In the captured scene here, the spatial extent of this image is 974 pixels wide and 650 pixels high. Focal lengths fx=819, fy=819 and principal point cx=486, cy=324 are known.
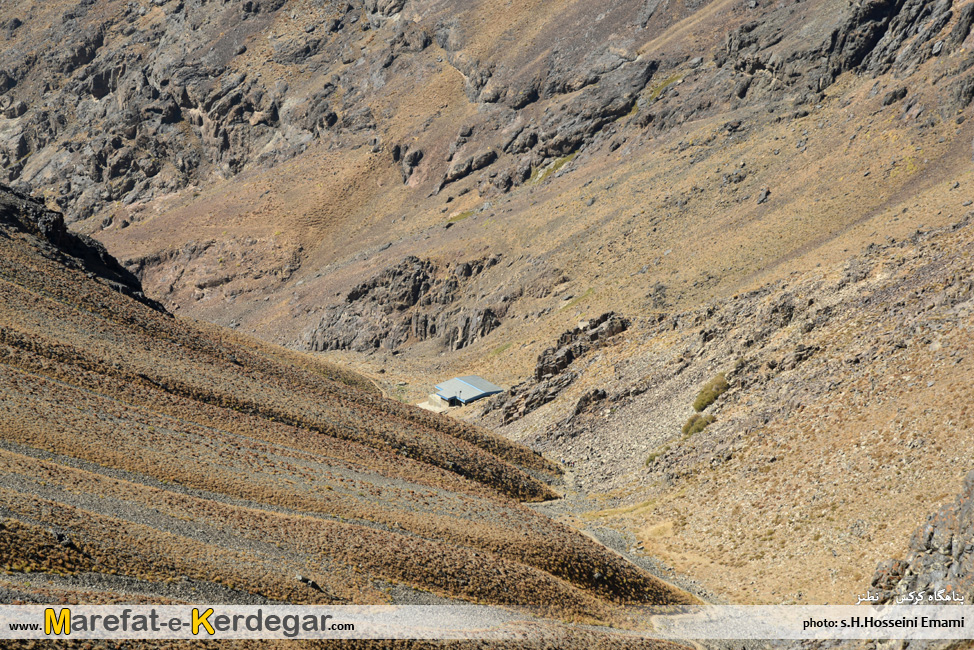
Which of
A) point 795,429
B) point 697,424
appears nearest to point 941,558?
point 795,429

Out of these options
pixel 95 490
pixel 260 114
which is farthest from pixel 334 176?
pixel 95 490

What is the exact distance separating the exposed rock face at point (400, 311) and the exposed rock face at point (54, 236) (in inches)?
1406

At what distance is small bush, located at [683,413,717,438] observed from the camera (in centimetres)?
4519

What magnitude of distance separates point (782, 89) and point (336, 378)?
2295 inches

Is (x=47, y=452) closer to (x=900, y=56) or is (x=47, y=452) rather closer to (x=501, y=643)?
(x=501, y=643)

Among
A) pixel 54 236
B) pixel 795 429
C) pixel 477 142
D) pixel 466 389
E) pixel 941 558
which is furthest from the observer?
pixel 477 142

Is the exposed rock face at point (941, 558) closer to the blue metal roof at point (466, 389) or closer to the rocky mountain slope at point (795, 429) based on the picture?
the rocky mountain slope at point (795, 429)

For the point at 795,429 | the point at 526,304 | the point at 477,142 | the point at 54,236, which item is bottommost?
the point at 795,429

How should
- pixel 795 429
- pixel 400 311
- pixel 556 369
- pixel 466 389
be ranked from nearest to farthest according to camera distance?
pixel 795 429
pixel 556 369
pixel 466 389
pixel 400 311

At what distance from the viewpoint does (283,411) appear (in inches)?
1820

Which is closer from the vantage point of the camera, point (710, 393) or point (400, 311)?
point (710, 393)

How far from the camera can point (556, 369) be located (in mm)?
65438

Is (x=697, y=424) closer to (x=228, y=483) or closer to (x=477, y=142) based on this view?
(x=228, y=483)

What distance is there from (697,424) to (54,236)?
44.9 metres
